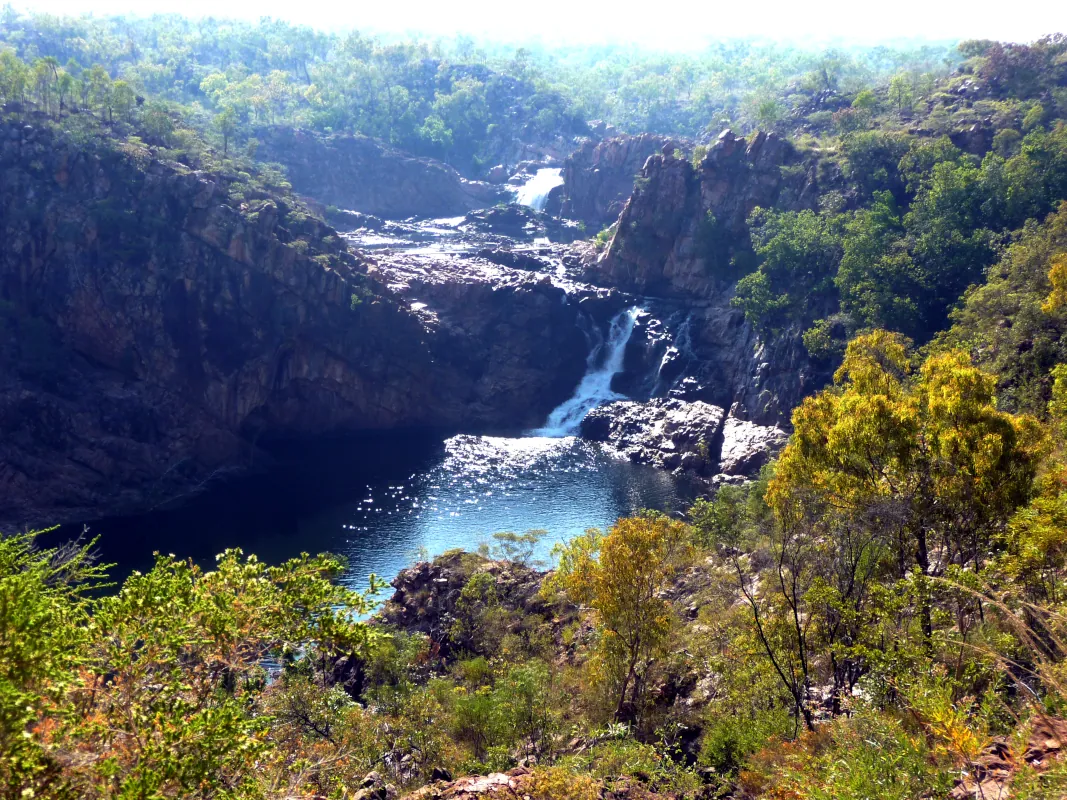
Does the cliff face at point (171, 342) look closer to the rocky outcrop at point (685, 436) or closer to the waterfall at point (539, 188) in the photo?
the rocky outcrop at point (685, 436)

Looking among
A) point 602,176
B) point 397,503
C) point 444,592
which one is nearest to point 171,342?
point 397,503

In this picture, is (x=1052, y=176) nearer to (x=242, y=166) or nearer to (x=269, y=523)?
(x=269, y=523)

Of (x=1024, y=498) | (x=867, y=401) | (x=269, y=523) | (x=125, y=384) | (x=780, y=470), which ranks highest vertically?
(x=867, y=401)

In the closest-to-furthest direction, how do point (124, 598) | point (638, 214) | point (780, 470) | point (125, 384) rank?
1. point (124, 598)
2. point (780, 470)
3. point (125, 384)
4. point (638, 214)

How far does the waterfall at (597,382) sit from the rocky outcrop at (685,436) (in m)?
2.37

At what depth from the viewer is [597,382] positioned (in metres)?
78.9

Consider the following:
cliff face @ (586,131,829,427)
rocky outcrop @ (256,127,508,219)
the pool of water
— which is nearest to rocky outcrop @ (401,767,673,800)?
the pool of water

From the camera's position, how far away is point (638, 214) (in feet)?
268

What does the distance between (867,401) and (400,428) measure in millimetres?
60098

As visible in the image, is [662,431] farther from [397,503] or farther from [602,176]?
[602,176]

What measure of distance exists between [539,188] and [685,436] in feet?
229

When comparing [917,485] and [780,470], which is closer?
[917,485]

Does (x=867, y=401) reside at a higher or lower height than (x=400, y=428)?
higher

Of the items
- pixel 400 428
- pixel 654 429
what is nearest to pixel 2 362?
pixel 400 428
